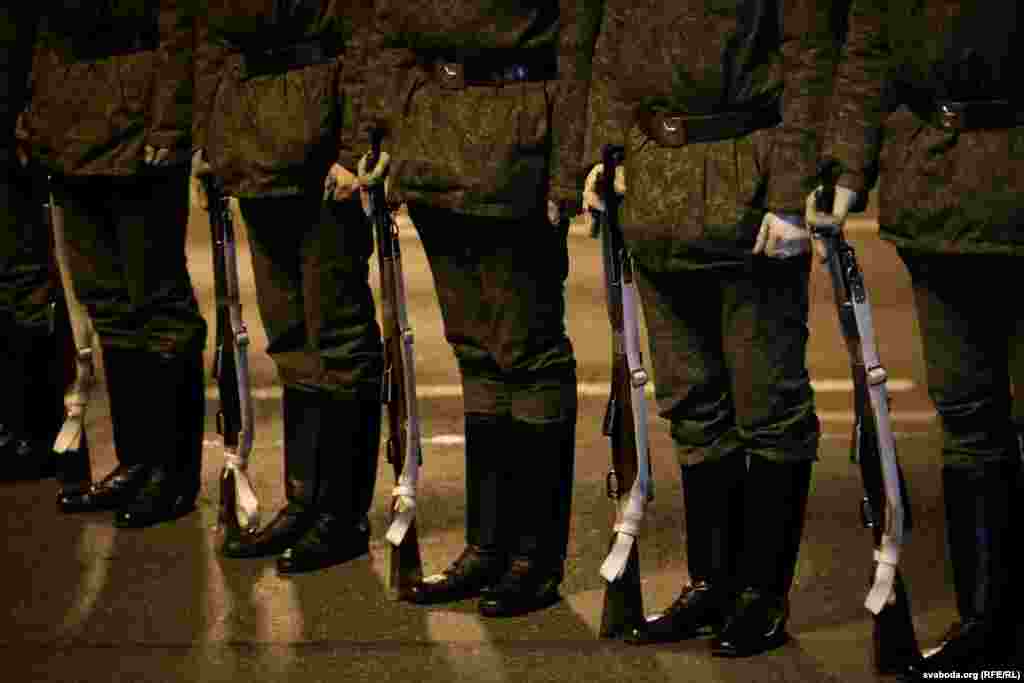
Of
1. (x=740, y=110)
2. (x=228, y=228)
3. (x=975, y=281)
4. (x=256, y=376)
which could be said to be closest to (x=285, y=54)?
(x=228, y=228)

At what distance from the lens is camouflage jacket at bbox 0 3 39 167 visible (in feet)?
25.0

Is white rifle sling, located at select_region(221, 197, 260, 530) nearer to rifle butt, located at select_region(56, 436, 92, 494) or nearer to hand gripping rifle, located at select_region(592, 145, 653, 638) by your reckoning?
rifle butt, located at select_region(56, 436, 92, 494)

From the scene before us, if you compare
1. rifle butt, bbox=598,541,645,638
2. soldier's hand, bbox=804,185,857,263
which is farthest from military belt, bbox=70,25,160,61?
soldier's hand, bbox=804,185,857,263

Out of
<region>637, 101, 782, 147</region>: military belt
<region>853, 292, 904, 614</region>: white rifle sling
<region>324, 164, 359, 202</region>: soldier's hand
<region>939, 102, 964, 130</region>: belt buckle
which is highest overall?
<region>939, 102, 964, 130</region>: belt buckle

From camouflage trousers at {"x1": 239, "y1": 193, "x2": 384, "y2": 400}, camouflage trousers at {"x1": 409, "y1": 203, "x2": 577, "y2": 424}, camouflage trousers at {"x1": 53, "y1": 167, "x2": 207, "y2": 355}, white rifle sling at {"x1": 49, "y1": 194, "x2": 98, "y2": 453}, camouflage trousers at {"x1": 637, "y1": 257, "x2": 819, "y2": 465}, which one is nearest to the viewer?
camouflage trousers at {"x1": 637, "y1": 257, "x2": 819, "y2": 465}

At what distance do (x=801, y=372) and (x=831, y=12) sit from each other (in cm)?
83

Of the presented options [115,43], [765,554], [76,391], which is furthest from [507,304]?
[76,391]

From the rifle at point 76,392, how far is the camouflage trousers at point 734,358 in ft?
7.61

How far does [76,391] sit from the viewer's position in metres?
7.50

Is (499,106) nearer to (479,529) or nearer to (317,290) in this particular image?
(317,290)

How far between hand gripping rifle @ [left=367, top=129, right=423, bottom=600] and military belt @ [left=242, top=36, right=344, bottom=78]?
1.21ft

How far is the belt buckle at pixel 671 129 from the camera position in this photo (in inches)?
219

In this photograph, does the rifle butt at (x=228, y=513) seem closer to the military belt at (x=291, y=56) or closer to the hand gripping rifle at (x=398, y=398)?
the hand gripping rifle at (x=398, y=398)

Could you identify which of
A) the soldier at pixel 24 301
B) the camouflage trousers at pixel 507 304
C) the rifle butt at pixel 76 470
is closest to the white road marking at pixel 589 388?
the soldier at pixel 24 301
